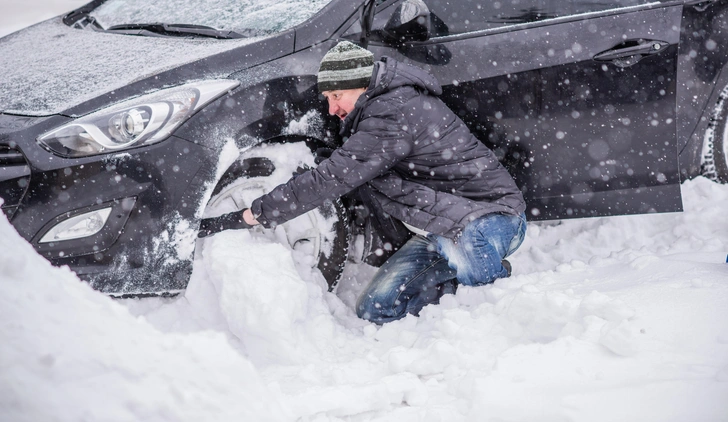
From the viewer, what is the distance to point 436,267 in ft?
9.83

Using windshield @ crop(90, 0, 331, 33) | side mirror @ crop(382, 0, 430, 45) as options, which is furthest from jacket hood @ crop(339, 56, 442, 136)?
windshield @ crop(90, 0, 331, 33)

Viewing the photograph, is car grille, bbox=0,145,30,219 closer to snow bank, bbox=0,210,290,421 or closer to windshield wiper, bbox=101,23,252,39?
snow bank, bbox=0,210,290,421

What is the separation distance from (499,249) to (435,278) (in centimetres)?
41

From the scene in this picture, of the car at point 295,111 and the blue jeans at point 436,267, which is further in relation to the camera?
the blue jeans at point 436,267

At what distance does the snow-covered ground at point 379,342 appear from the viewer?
4.45ft

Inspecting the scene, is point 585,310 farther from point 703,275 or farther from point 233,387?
point 233,387

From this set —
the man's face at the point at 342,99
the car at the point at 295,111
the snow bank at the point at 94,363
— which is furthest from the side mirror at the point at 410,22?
the snow bank at the point at 94,363

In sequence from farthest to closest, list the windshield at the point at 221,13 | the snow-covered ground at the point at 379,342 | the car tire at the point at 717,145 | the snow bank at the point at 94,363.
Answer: the car tire at the point at 717,145 < the windshield at the point at 221,13 < the snow-covered ground at the point at 379,342 < the snow bank at the point at 94,363

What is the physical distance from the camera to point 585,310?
7.22 feet

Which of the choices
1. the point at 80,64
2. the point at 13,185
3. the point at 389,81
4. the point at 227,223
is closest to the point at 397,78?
the point at 389,81

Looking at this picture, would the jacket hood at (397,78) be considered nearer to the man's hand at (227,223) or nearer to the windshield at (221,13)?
the windshield at (221,13)

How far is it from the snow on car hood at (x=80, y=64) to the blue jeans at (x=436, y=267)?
130cm

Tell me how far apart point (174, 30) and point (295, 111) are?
2.74 ft

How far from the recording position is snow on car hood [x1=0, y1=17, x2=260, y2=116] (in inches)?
92.5
